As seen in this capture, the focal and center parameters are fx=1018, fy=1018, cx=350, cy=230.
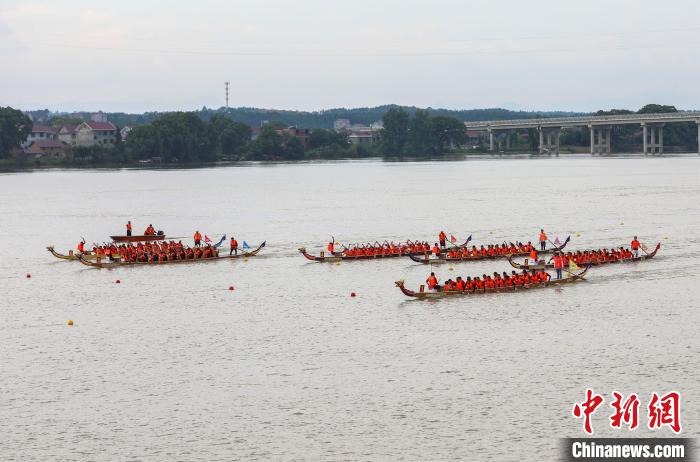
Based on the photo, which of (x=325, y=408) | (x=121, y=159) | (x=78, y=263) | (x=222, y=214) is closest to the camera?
(x=325, y=408)

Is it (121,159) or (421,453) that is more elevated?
(121,159)

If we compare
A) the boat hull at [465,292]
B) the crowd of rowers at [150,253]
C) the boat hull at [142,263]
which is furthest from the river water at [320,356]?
the crowd of rowers at [150,253]

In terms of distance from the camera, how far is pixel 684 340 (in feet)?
129

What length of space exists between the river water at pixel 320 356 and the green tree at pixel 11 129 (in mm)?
105272

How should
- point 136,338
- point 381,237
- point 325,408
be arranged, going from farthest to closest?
1. point 381,237
2. point 136,338
3. point 325,408

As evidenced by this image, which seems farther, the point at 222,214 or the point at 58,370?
the point at 222,214

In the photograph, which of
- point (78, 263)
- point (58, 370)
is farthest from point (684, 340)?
point (78, 263)

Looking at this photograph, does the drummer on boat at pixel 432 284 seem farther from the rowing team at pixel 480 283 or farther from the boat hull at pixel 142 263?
the boat hull at pixel 142 263

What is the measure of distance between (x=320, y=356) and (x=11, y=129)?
15164 cm

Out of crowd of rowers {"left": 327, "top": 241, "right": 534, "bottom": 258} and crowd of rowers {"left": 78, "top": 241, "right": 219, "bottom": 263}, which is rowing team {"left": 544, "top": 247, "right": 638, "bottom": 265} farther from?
crowd of rowers {"left": 78, "top": 241, "right": 219, "bottom": 263}

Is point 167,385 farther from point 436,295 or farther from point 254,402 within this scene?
point 436,295

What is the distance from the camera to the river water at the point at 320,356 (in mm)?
29484

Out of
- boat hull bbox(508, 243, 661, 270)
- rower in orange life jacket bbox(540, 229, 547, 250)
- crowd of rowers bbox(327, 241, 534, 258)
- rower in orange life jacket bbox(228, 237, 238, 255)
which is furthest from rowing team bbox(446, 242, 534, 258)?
rower in orange life jacket bbox(228, 237, 238, 255)

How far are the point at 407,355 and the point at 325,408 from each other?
689 centimetres
